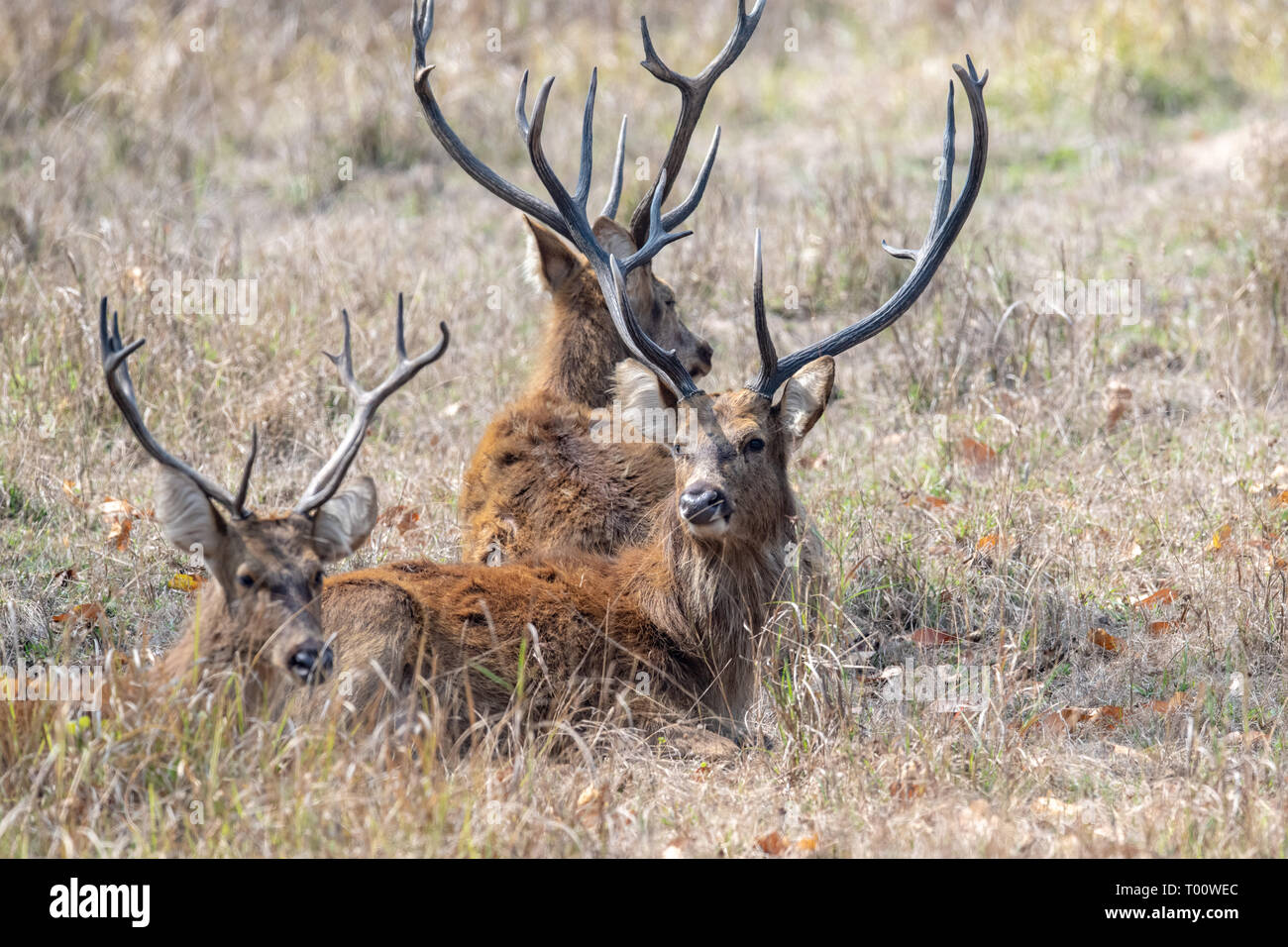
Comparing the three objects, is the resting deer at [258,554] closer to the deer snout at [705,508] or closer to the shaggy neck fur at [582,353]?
the deer snout at [705,508]

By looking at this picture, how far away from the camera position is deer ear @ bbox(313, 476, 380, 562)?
4598 mm

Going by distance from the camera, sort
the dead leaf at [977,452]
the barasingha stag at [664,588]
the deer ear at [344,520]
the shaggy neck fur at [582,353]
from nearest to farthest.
A: the deer ear at [344,520], the barasingha stag at [664,588], the shaggy neck fur at [582,353], the dead leaf at [977,452]

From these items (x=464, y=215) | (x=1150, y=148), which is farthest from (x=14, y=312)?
(x=1150, y=148)

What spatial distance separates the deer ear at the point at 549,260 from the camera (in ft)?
23.1

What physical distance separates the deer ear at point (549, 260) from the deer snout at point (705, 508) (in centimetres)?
213

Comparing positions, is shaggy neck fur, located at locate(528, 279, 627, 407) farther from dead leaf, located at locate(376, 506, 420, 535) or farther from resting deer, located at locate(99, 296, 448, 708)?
resting deer, located at locate(99, 296, 448, 708)

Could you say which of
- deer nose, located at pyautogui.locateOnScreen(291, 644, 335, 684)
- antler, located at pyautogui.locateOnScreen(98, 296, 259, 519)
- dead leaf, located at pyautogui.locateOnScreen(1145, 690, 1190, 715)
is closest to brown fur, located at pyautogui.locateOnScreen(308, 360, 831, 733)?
deer nose, located at pyautogui.locateOnScreen(291, 644, 335, 684)

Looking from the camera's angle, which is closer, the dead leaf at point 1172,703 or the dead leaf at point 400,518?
the dead leaf at point 1172,703

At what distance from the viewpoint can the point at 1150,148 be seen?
11.5m

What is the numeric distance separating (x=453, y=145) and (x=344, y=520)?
2.72m

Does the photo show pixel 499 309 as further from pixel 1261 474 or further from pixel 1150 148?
pixel 1150 148

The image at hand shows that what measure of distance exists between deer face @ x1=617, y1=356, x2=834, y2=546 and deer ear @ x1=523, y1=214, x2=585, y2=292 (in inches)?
69.1
